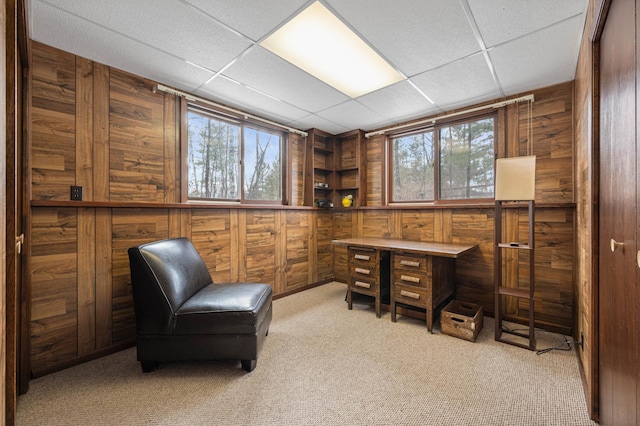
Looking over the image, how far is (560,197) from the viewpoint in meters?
2.55

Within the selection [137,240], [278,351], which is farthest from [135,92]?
[278,351]

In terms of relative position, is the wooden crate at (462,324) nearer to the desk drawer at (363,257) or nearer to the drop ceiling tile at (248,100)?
the desk drawer at (363,257)

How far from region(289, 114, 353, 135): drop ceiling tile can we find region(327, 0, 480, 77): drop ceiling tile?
1515 mm

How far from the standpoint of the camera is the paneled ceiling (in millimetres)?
1649

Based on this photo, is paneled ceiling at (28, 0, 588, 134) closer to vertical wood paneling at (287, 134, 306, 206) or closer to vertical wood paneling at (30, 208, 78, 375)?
vertical wood paneling at (287, 134, 306, 206)

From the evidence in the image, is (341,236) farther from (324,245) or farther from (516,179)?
(516,179)

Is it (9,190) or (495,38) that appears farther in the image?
(495,38)

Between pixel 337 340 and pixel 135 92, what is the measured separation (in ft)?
9.53

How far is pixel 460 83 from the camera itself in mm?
2572

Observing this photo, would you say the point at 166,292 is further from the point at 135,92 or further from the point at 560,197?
the point at 560,197

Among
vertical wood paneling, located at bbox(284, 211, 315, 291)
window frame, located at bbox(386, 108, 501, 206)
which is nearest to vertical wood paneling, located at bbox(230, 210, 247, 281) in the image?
vertical wood paneling, located at bbox(284, 211, 315, 291)

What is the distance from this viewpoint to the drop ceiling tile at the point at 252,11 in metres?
1.62

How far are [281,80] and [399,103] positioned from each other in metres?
1.40

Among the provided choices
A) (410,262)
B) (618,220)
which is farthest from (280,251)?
(618,220)
